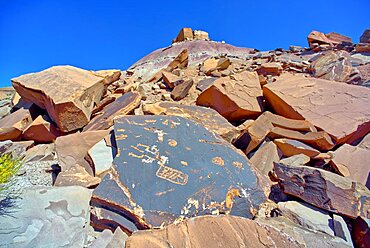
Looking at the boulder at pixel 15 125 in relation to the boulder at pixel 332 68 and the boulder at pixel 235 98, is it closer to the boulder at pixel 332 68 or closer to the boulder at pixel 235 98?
the boulder at pixel 235 98

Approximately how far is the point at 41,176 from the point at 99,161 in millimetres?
732

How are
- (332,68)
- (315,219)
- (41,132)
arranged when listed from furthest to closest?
(332,68), (41,132), (315,219)

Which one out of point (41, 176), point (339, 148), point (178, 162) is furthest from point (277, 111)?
point (41, 176)

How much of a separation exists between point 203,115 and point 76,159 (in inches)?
71.8

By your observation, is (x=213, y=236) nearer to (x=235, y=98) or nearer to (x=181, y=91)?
(x=235, y=98)

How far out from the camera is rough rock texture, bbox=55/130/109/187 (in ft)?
8.11

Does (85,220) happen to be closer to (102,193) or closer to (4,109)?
(102,193)

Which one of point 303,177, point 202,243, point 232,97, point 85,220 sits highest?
point 232,97

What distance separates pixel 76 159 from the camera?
2998mm

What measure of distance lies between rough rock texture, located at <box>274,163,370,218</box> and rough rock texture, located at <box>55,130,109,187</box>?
184cm

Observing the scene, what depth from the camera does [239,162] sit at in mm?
2625

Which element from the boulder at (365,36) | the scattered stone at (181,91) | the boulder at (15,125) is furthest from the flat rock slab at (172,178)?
the boulder at (365,36)

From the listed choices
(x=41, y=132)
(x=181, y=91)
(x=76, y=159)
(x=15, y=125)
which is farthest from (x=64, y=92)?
(x=181, y=91)

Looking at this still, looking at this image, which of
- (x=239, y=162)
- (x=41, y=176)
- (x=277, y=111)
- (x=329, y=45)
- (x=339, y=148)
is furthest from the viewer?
(x=329, y=45)
